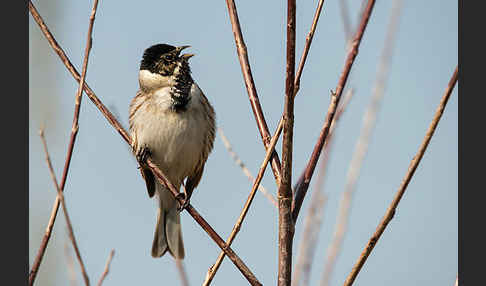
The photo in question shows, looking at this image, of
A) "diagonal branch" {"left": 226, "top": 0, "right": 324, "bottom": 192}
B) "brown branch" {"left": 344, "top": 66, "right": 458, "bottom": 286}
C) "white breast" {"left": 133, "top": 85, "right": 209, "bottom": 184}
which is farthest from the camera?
"white breast" {"left": 133, "top": 85, "right": 209, "bottom": 184}

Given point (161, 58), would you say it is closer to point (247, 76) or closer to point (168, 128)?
point (168, 128)

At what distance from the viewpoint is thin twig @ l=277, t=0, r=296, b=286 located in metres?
1.75

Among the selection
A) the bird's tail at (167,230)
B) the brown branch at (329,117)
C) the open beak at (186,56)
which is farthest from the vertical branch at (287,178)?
the bird's tail at (167,230)

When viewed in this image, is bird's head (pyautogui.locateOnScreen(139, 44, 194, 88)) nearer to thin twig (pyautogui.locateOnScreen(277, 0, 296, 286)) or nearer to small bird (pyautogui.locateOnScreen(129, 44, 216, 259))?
small bird (pyautogui.locateOnScreen(129, 44, 216, 259))

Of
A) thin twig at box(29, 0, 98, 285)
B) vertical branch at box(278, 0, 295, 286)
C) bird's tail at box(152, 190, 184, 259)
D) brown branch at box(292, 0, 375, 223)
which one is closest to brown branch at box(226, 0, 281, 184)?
brown branch at box(292, 0, 375, 223)

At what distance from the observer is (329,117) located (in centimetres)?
200

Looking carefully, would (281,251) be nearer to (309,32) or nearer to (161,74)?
(309,32)

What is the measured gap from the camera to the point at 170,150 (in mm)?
4129

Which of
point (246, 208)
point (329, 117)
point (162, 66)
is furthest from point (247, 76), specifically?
point (162, 66)

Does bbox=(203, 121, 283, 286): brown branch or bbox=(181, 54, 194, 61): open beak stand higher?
bbox=(181, 54, 194, 61): open beak

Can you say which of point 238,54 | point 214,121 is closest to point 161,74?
point 214,121

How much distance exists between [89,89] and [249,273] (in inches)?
47.1

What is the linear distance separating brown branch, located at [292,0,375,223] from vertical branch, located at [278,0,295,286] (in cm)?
10

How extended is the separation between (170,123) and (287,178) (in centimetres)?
218
